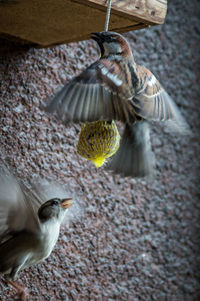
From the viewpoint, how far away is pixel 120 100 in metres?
0.91

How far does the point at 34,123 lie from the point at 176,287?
869 mm

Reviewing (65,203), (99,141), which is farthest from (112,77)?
(65,203)

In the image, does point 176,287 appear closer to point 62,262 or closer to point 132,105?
point 62,262

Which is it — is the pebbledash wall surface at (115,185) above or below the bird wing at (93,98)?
below

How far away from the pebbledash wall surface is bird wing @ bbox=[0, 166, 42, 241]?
36cm

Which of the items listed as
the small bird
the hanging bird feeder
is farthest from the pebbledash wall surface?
the small bird

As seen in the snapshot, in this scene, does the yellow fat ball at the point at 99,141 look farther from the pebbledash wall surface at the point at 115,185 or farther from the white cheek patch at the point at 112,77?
the pebbledash wall surface at the point at 115,185

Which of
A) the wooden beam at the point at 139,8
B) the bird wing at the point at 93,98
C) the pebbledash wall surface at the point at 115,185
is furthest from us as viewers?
the pebbledash wall surface at the point at 115,185

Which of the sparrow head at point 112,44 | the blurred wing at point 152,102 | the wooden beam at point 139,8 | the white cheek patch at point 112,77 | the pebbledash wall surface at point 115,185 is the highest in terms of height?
the wooden beam at point 139,8

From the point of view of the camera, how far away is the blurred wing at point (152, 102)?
3.10 feet

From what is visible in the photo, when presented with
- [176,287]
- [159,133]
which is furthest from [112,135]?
[176,287]

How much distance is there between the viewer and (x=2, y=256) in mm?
1001

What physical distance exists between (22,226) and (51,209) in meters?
0.10

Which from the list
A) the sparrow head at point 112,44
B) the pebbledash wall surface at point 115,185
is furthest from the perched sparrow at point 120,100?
the pebbledash wall surface at point 115,185
